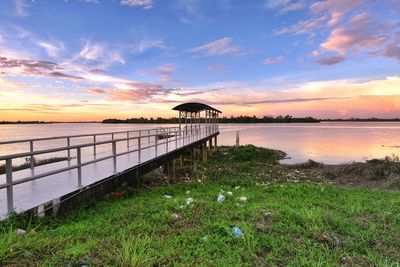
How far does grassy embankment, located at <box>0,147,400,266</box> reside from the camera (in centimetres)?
383

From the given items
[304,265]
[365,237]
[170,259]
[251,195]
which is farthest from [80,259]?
[251,195]

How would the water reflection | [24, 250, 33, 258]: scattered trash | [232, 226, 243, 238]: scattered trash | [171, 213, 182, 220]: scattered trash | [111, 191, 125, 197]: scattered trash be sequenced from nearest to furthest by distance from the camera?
[24, 250, 33, 258]: scattered trash
[232, 226, 243, 238]: scattered trash
[171, 213, 182, 220]: scattered trash
[111, 191, 125, 197]: scattered trash
the water reflection

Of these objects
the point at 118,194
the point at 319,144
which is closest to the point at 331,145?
the point at 319,144

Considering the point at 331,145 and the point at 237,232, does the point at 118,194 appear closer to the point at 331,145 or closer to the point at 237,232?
the point at 237,232

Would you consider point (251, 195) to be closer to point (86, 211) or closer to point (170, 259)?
point (86, 211)

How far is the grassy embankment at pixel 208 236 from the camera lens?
383cm

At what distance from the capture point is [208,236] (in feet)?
15.9

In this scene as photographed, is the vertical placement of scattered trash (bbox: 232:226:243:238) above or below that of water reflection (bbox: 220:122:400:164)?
above

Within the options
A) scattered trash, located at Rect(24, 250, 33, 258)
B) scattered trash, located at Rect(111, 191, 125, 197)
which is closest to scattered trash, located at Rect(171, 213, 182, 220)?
scattered trash, located at Rect(24, 250, 33, 258)

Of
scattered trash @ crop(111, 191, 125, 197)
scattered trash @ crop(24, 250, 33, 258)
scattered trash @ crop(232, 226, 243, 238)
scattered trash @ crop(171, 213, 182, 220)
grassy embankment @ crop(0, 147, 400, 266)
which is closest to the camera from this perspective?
scattered trash @ crop(24, 250, 33, 258)

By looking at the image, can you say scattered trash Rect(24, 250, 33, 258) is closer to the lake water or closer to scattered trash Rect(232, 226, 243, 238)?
scattered trash Rect(232, 226, 243, 238)

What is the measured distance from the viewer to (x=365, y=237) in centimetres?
519

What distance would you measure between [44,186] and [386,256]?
270 inches

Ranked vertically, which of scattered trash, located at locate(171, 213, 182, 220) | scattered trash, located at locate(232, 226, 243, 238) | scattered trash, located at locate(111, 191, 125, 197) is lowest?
scattered trash, located at locate(111, 191, 125, 197)
